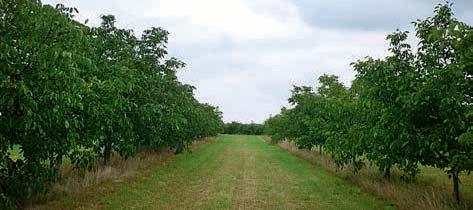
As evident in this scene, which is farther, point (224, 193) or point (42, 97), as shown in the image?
point (224, 193)

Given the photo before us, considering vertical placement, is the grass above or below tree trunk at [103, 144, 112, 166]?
below

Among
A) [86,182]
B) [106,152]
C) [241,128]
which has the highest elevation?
[241,128]

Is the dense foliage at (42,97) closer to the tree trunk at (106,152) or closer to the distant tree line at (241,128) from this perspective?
the tree trunk at (106,152)

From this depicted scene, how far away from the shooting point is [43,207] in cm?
1294

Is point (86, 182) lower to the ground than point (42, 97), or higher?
lower

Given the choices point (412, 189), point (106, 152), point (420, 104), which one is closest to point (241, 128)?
point (106, 152)

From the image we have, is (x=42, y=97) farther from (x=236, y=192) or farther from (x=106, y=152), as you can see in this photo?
(x=106, y=152)

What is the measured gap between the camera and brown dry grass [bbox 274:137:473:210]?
13734 millimetres

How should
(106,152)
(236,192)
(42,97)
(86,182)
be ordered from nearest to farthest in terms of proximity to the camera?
(42,97) < (86,182) < (236,192) < (106,152)

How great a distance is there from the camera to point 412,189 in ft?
57.1

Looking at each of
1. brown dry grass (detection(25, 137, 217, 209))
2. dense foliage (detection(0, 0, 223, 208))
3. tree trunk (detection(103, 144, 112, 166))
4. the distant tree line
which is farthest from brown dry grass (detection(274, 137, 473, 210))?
the distant tree line

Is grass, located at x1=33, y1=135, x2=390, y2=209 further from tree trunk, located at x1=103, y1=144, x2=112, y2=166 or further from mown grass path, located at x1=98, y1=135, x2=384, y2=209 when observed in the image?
tree trunk, located at x1=103, y1=144, x2=112, y2=166

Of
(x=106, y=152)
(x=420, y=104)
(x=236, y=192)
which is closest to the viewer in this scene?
(x=420, y=104)

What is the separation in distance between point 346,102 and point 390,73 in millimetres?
9467
